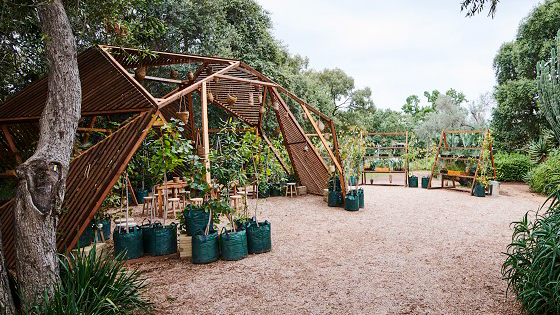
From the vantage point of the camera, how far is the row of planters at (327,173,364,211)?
787 cm

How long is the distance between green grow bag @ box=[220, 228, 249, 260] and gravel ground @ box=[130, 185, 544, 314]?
14cm

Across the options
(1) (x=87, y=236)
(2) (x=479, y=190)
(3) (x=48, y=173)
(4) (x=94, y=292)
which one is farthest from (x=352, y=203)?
(3) (x=48, y=173)

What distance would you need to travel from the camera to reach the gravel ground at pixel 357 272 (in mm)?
3328

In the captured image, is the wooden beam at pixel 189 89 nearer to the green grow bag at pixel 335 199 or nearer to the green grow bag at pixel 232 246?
the green grow bag at pixel 232 246

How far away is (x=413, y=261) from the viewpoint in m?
4.55

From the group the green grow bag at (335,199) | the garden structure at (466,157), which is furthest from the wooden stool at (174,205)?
the garden structure at (466,157)

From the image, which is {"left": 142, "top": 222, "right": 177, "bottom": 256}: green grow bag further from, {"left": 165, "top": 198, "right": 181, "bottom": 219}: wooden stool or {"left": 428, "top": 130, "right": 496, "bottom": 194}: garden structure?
{"left": 428, "top": 130, "right": 496, "bottom": 194}: garden structure

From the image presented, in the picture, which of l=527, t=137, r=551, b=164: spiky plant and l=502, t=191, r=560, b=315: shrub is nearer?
l=502, t=191, r=560, b=315: shrub

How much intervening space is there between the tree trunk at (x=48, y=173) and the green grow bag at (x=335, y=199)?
20.1 feet

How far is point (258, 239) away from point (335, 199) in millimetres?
3803

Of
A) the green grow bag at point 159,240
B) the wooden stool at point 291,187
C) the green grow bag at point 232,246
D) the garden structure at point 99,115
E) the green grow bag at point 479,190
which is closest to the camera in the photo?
the garden structure at point 99,115

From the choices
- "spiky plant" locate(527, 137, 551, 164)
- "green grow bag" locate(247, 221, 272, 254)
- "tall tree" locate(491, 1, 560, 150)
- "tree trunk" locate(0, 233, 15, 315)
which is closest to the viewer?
"tree trunk" locate(0, 233, 15, 315)

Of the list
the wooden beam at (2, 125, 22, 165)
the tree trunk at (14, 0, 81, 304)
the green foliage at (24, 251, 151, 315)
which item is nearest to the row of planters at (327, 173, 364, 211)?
the green foliage at (24, 251, 151, 315)

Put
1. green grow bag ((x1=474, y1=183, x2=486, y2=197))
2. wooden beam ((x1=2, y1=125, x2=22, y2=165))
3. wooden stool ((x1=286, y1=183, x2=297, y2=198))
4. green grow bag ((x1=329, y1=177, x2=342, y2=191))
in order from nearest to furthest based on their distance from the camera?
wooden beam ((x1=2, y1=125, x2=22, y2=165)) → green grow bag ((x1=329, y1=177, x2=342, y2=191)) → green grow bag ((x1=474, y1=183, x2=486, y2=197)) → wooden stool ((x1=286, y1=183, x2=297, y2=198))
